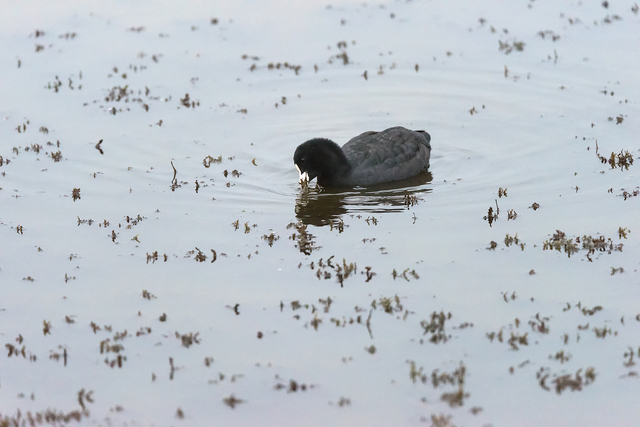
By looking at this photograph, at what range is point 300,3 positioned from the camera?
25.3 metres

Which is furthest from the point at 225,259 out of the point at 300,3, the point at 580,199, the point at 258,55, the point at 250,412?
the point at 300,3

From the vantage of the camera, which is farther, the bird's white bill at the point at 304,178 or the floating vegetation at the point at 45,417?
the bird's white bill at the point at 304,178

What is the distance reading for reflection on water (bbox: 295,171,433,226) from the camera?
12.1 meters

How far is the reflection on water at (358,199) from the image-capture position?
12117 millimetres

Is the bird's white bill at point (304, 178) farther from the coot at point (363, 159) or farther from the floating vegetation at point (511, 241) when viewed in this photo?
the floating vegetation at point (511, 241)

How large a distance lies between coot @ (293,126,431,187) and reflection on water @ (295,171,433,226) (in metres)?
0.15

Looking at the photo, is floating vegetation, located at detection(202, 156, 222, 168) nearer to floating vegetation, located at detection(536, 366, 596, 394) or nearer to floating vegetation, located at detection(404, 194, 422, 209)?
floating vegetation, located at detection(404, 194, 422, 209)

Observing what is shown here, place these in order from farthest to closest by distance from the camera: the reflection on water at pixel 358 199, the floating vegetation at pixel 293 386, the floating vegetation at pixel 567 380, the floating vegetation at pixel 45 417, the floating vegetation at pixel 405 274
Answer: the reflection on water at pixel 358 199 → the floating vegetation at pixel 405 274 → the floating vegetation at pixel 293 386 → the floating vegetation at pixel 567 380 → the floating vegetation at pixel 45 417

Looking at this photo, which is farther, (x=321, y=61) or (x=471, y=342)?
(x=321, y=61)

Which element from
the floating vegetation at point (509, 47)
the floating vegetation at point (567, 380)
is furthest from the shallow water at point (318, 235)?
the floating vegetation at point (509, 47)

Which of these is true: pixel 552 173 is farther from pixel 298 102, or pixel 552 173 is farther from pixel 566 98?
pixel 298 102

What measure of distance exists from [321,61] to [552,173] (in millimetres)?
8435

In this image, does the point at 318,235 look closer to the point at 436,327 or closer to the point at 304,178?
the point at 304,178

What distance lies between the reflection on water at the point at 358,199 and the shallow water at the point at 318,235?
6 cm
